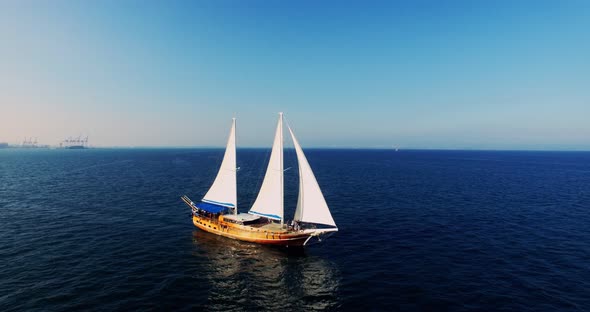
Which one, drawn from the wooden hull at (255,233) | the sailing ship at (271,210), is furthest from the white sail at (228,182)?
the wooden hull at (255,233)

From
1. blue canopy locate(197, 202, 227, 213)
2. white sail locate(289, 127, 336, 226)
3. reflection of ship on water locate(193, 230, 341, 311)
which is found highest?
white sail locate(289, 127, 336, 226)

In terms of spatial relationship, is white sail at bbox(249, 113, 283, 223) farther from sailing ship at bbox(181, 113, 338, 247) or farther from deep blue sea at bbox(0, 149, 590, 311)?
deep blue sea at bbox(0, 149, 590, 311)

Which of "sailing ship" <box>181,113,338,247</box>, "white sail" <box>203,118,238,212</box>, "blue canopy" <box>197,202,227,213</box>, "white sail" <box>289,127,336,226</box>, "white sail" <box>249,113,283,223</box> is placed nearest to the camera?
"white sail" <box>289,127,336,226</box>

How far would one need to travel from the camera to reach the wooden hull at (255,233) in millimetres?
39219

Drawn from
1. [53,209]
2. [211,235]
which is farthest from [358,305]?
[53,209]

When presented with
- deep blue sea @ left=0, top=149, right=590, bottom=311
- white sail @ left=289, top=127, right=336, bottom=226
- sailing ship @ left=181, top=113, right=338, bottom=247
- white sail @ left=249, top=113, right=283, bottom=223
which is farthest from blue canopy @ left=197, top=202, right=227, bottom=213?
white sail @ left=289, top=127, right=336, bottom=226

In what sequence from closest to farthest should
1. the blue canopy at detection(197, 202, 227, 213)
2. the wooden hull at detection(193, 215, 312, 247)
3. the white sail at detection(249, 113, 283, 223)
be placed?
the wooden hull at detection(193, 215, 312, 247) → the white sail at detection(249, 113, 283, 223) → the blue canopy at detection(197, 202, 227, 213)

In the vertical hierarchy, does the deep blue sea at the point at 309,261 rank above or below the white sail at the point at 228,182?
below

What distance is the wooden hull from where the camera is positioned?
3922 cm

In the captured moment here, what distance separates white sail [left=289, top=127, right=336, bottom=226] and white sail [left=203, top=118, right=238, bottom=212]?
11.0 metres

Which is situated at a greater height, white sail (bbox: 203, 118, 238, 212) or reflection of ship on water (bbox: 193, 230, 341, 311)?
white sail (bbox: 203, 118, 238, 212)

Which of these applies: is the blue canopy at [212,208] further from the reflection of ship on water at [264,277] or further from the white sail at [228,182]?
the reflection of ship on water at [264,277]

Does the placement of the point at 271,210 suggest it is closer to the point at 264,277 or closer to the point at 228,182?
the point at 228,182

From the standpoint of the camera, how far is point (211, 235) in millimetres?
45719
